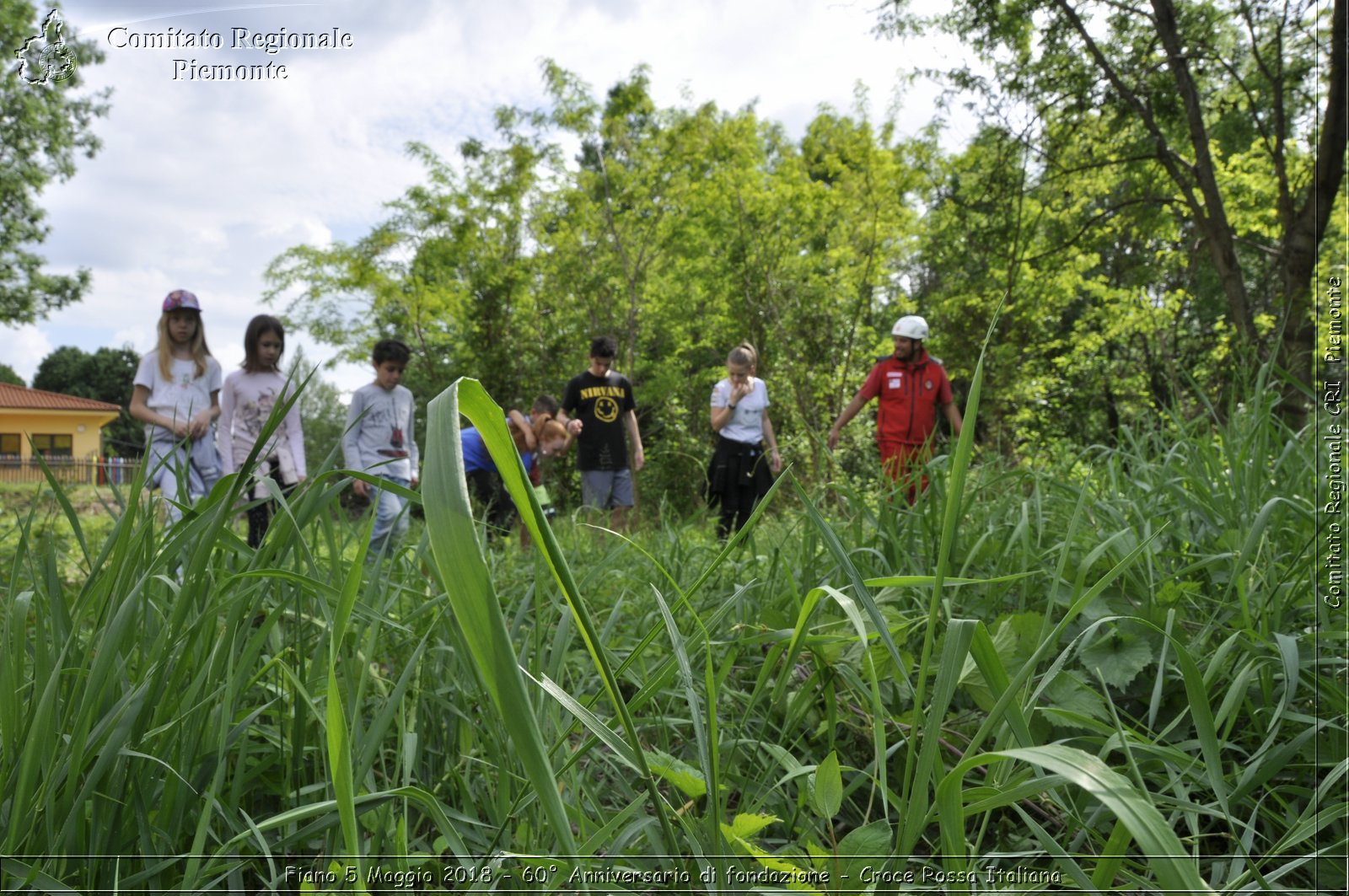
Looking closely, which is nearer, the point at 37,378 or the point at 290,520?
the point at 290,520

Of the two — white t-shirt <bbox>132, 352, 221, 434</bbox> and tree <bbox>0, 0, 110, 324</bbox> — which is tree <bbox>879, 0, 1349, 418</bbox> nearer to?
white t-shirt <bbox>132, 352, 221, 434</bbox>

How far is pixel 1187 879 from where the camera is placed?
42 centimetres

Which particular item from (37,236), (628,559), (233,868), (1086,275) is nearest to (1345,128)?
(628,559)

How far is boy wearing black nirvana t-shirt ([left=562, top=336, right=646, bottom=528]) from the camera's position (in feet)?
21.2

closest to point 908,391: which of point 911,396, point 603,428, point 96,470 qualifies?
point 911,396

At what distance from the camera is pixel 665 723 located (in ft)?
3.65

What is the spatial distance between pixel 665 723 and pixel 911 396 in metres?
4.33

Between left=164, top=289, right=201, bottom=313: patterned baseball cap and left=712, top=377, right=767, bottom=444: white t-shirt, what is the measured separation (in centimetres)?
356

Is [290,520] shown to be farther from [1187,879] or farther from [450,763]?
[1187,879]

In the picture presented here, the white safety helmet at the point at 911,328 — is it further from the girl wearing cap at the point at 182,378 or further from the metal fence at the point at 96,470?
the metal fence at the point at 96,470

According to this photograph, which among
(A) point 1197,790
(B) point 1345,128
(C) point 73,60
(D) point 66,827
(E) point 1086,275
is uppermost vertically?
(E) point 1086,275

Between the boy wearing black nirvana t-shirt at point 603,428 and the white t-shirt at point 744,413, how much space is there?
0.79 meters

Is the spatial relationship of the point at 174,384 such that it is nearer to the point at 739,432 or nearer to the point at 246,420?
the point at 246,420

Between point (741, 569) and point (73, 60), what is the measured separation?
1.85m
